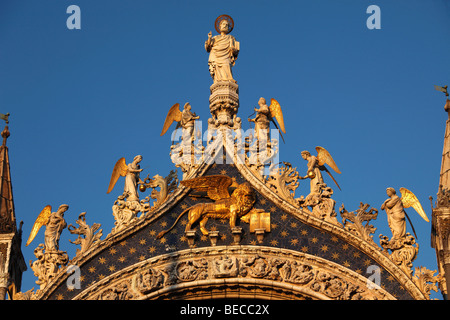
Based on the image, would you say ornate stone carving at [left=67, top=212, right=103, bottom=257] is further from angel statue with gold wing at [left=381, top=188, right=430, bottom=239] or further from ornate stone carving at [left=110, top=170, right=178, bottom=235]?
angel statue with gold wing at [left=381, top=188, right=430, bottom=239]

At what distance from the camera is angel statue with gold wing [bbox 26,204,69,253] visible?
22.5 m

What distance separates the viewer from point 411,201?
22.7m

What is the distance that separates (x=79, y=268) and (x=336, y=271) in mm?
4844

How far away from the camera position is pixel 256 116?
24078 mm

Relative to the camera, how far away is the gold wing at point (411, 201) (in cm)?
2261

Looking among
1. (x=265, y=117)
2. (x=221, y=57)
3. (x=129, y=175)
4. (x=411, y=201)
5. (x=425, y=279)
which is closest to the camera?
(x=425, y=279)

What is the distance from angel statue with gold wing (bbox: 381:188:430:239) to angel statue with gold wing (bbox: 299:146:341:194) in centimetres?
128

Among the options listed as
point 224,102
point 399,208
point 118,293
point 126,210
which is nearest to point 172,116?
point 224,102

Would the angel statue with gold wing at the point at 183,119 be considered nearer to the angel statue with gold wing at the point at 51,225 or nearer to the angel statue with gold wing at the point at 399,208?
the angel statue with gold wing at the point at 51,225

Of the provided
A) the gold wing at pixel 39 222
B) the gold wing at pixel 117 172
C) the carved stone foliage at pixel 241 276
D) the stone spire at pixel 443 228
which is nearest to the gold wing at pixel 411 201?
the stone spire at pixel 443 228

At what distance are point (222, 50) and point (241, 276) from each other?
5.56 m

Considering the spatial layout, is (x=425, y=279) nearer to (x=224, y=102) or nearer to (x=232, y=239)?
(x=232, y=239)
